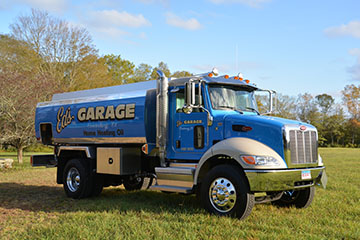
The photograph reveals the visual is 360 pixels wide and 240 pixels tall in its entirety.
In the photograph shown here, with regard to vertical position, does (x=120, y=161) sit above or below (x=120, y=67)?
below

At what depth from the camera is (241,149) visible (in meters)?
6.93

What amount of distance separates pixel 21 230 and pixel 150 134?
3343 mm

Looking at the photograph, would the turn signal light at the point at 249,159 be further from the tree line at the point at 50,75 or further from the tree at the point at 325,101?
the tree at the point at 325,101

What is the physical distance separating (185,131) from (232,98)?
4.03 feet

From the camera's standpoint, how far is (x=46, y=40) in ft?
108

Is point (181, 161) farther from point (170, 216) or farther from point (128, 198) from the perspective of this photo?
point (128, 198)

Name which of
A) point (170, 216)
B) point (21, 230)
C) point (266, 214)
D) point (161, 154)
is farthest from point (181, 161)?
point (21, 230)

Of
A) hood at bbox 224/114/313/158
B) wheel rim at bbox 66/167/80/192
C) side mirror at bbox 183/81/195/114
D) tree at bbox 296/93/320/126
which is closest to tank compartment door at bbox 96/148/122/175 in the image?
wheel rim at bbox 66/167/80/192

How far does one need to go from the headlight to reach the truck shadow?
1581 mm

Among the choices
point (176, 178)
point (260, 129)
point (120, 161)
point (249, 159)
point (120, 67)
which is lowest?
point (176, 178)

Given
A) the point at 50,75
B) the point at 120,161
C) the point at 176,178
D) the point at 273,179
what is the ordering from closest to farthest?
the point at 273,179 < the point at 176,178 < the point at 120,161 < the point at 50,75

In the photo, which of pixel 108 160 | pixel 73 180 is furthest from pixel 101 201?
pixel 73 180

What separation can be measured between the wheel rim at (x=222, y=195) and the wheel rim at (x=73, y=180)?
4353mm

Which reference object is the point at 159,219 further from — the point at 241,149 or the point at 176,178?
the point at 241,149
